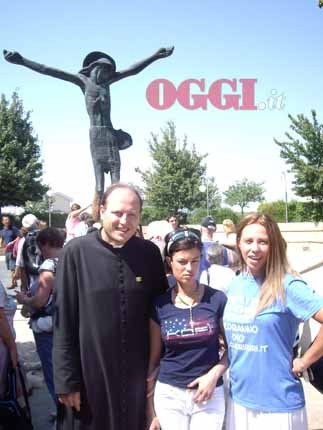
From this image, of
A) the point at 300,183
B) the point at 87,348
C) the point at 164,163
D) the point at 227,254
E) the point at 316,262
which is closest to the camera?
the point at 87,348

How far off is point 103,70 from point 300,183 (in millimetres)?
19630

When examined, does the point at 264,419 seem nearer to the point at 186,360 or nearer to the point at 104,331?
the point at 186,360

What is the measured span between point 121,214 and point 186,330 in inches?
25.4

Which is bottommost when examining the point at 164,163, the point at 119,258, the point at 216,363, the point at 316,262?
the point at 316,262

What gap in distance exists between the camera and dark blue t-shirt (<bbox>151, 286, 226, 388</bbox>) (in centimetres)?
230

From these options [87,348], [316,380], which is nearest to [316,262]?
[316,380]

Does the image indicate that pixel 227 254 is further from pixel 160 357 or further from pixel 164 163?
pixel 164 163

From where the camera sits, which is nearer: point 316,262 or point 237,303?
point 237,303

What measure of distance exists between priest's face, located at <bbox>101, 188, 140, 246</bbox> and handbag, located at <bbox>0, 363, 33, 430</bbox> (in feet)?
5.00

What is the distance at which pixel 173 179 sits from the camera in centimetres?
3412

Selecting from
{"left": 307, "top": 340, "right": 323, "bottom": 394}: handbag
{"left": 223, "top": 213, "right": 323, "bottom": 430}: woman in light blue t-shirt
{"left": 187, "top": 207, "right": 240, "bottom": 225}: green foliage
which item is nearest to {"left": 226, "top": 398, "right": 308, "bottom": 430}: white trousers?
{"left": 223, "top": 213, "right": 323, "bottom": 430}: woman in light blue t-shirt

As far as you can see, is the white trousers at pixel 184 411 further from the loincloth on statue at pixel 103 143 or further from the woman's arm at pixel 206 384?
the loincloth on statue at pixel 103 143

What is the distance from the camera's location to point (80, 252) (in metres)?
2.36

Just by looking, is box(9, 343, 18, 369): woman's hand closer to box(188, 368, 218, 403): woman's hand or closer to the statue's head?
box(188, 368, 218, 403): woman's hand
